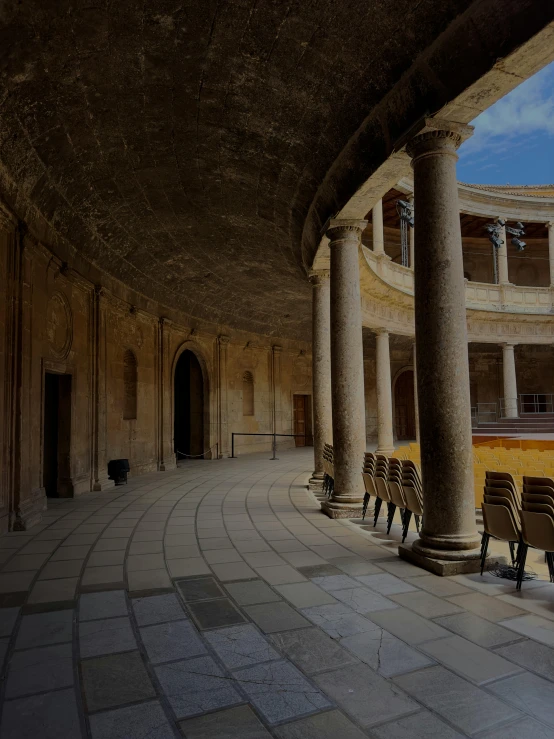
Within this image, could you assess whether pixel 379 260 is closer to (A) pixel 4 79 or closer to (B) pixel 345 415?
(B) pixel 345 415

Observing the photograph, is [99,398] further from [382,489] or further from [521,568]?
[521,568]

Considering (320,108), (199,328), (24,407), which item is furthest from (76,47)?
(199,328)

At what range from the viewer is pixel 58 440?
10.4 m

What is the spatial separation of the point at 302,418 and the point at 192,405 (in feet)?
21.8

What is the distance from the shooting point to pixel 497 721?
2535 mm

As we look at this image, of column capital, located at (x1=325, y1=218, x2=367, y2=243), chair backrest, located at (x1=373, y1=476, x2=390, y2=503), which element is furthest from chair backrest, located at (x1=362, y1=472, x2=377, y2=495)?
column capital, located at (x1=325, y1=218, x2=367, y2=243)

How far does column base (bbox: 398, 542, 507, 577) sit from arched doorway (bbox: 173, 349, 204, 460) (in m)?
14.2

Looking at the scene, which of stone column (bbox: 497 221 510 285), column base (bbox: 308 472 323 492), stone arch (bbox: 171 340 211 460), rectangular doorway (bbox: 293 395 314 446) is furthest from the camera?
rectangular doorway (bbox: 293 395 314 446)

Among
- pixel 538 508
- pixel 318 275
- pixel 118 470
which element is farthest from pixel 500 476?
pixel 118 470

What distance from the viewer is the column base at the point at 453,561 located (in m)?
4.82

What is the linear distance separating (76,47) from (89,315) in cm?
685

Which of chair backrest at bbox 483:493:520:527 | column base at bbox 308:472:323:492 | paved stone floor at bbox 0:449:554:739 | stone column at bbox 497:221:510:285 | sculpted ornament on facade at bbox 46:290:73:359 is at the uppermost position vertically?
stone column at bbox 497:221:510:285

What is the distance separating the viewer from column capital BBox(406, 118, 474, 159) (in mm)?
5230

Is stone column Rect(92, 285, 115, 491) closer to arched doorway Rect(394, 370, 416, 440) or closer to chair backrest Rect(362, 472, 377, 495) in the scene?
chair backrest Rect(362, 472, 377, 495)
